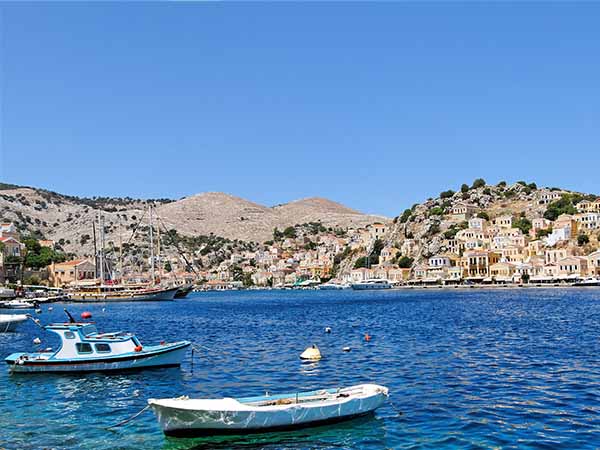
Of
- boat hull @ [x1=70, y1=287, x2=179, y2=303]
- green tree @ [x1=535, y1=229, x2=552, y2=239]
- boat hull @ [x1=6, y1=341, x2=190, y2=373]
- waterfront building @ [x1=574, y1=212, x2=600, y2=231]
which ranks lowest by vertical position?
boat hull @ [x1=70, y1=287, x2=179, y2=303]

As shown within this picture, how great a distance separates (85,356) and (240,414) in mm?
14111

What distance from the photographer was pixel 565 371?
93.0 feet

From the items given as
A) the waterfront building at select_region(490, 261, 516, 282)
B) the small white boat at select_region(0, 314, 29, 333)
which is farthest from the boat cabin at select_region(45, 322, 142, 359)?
the waterfront building at select_region(490, 261, 516, 282)

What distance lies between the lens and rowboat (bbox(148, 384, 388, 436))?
17719 mm

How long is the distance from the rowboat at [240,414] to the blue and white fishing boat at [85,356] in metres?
11.9

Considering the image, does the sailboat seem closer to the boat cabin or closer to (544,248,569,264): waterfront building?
(544,248,569,264): waterfront building

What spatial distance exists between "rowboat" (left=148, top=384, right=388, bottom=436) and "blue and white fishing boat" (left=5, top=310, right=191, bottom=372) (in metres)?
11.9

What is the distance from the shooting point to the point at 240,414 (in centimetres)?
1786

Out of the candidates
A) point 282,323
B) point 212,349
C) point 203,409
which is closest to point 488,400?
point 203,409

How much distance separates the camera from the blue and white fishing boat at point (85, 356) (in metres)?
29.1

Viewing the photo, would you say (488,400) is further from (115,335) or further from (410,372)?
(115,335)

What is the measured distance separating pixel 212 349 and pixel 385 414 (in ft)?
68.7

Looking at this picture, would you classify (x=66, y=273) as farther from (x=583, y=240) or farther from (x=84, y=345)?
(x=583, y=240)

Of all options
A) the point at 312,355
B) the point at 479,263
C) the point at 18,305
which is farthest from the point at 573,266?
the point at 312,355
